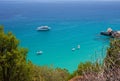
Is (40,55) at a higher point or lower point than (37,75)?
lower

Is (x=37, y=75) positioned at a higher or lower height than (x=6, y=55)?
lower

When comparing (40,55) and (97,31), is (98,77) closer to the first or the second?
(40,55)

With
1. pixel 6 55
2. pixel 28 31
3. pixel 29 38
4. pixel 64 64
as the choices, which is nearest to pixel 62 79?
pixel 6 55

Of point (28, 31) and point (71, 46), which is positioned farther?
point (28, 31)

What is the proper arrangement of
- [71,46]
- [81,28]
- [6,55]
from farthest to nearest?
[81,28]
[71,46]
[6,55]

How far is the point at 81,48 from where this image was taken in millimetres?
53938

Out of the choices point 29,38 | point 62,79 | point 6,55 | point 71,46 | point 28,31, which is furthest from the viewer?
point 28,31

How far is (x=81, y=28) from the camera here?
73.8 meters

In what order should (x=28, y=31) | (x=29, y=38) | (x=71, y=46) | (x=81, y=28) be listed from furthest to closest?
(x=81, y=28) → (x=28, y=31) → (x=29, y=38) → (x=71, y=46)

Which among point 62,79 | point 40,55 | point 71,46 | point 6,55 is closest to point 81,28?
point 71,46

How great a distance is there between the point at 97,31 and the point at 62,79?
145 ft

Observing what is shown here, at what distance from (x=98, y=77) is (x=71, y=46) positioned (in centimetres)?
5082

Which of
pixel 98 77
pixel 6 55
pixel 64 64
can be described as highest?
pixel 98 77

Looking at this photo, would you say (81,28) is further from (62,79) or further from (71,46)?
(62,79)
